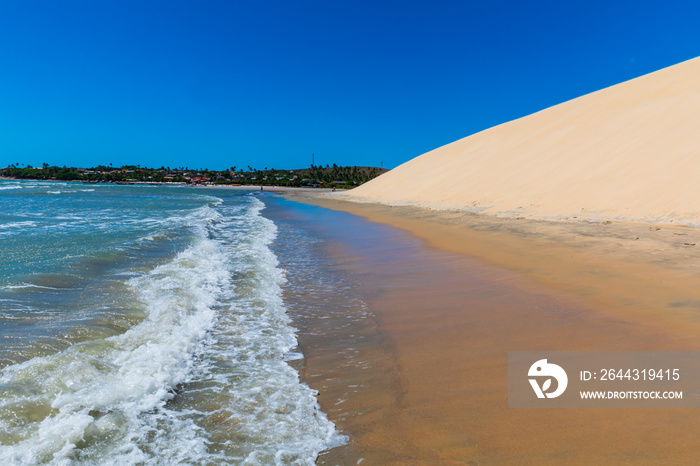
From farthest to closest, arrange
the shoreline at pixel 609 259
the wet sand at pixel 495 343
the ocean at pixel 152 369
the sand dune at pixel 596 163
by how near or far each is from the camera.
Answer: the sand dune at pixel 596 163
the shoreline at pixel 609 259
the ocean at pixel 152 369
the wet sand at pixel 495 343

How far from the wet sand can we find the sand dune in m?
5.96

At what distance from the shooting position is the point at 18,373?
13.0 ft

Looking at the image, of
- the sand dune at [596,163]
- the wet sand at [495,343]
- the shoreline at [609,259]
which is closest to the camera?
the wet sand at [495,343]

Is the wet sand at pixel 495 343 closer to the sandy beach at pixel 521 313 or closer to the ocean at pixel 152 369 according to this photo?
the sandy beach at pixel 521 313

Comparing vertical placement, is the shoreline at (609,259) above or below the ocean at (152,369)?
above

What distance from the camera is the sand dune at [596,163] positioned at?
14289 mm

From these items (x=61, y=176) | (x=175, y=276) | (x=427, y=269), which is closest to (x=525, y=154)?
(x=427, y=269)

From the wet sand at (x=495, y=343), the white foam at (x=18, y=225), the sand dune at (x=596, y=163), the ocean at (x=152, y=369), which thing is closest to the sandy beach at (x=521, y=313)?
the wet sand at (x=495, y=343)

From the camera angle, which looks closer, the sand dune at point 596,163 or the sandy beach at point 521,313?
the sandy beach at point 521,313

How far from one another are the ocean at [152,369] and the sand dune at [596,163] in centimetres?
1199

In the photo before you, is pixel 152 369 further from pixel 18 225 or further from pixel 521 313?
pixel 18 225

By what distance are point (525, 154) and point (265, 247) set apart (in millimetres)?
23724

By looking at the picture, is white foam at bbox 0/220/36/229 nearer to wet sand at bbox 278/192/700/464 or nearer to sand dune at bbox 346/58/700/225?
wet sand at bbox 278/192/700/464

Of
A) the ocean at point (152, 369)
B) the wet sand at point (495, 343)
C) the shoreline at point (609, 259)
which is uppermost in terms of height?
the shoreline at point (609, 259)
